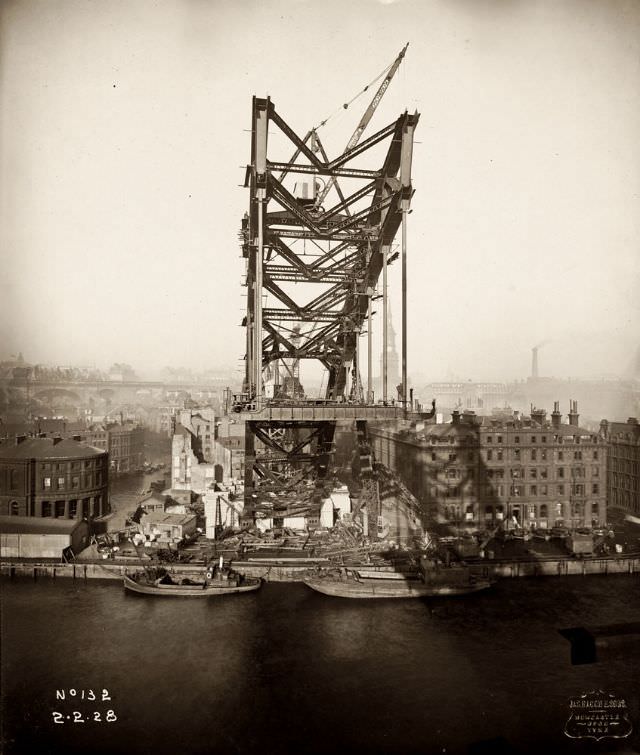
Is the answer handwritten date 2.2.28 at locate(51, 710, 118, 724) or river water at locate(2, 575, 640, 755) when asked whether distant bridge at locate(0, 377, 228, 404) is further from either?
handwritten date 2.2.28 at locate(51, 710, 118, 724)

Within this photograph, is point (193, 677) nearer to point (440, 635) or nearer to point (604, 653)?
point (440, 635)

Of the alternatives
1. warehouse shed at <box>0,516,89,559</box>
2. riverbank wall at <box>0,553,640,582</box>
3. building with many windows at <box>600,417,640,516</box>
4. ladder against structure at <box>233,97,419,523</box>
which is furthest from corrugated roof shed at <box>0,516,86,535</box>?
building with many windows at <box>600,417,640,516</box>

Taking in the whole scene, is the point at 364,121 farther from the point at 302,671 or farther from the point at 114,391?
the point at 114,391

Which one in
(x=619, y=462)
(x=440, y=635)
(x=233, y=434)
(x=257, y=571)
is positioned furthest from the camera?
(x=233, y=434)

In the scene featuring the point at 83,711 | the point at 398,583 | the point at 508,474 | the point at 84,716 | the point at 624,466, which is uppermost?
the point at 508,474

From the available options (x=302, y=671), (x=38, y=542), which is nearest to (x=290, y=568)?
(x=302, y=671)

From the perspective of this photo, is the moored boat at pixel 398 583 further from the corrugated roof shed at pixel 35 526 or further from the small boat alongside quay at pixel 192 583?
the corrugated roof shed at pixel 35 526

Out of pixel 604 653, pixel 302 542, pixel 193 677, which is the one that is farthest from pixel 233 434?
pixel 604 653
